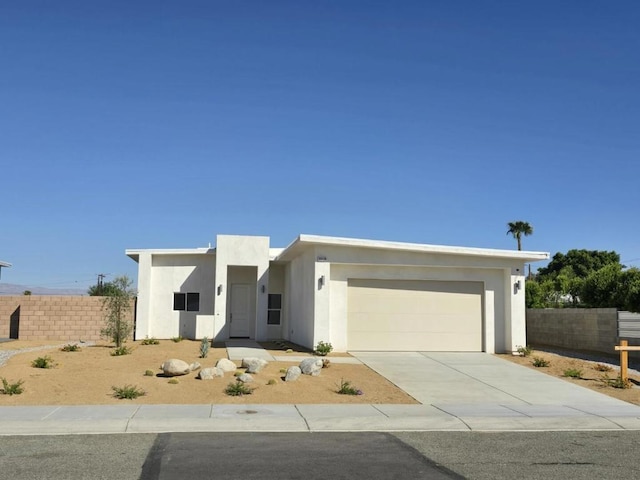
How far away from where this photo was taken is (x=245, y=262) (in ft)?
81.5

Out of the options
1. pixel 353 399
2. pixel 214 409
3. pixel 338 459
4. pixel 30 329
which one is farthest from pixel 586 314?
pixel 30 329

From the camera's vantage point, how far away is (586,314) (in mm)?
23016

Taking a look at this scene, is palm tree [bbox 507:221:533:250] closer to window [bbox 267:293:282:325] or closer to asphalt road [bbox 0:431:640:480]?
window [bbox 267:293:282:325]

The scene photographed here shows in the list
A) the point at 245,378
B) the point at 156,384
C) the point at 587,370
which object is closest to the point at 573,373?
the point at 587,370

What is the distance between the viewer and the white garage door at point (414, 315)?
20.5m

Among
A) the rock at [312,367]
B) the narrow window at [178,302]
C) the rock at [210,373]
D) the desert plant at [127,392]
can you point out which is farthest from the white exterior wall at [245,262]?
the desert plant at [127,392]

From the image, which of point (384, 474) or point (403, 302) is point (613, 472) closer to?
point (384, 474)

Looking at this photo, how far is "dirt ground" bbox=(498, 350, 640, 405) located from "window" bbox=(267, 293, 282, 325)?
30.8 ft

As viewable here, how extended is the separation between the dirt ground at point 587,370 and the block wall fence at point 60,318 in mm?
16171

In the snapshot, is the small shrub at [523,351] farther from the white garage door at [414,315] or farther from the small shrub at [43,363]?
the small shrub at [43,363]

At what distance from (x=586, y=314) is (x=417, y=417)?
46.0ft

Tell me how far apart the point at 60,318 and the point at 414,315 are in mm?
14732

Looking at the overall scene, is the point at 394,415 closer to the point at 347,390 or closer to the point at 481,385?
the point at 347,390

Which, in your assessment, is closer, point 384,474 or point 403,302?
point 384,474
